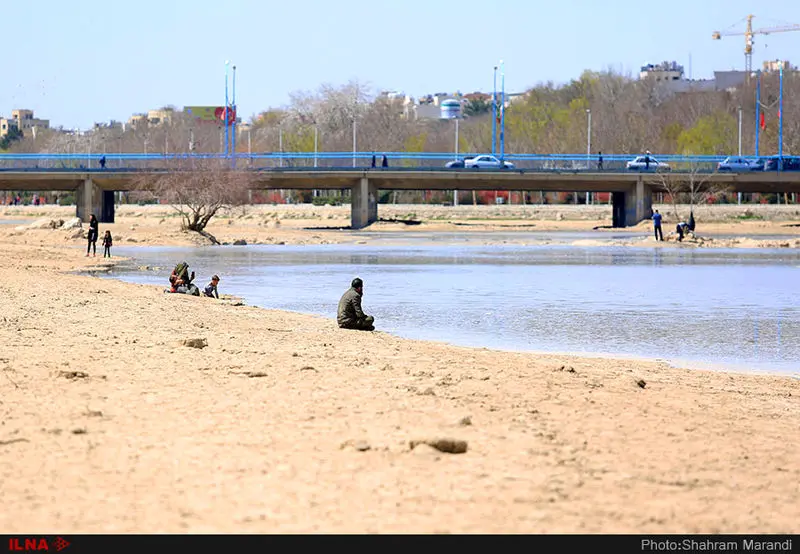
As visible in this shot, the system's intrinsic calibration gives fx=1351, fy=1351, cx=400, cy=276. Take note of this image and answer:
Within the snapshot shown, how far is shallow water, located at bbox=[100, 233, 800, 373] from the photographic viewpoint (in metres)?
21.5

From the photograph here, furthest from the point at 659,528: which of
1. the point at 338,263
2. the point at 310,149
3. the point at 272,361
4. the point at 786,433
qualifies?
the point at 310,149

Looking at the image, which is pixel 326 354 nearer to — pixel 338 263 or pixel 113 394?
pixel 113 394

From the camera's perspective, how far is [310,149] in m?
141

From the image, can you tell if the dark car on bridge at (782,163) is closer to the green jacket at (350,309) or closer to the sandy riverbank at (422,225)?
the sandy riverbank at (422,225)

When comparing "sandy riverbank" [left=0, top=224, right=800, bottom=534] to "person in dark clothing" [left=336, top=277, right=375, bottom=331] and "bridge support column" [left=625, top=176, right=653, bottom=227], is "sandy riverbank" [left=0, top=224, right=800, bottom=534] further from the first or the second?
"bridge support column" [left=625, top=176, right=653, bottom=227]

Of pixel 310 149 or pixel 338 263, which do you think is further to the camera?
pixel 310 149

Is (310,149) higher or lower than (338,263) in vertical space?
higher

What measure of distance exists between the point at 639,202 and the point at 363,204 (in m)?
17.5

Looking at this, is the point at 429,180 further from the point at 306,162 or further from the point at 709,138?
the point at 709,138

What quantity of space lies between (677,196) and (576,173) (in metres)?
18.8

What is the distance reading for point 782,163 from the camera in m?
87.9

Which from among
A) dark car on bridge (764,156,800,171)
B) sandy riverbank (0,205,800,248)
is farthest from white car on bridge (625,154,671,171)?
dark car on bridge (764,156,800,171)

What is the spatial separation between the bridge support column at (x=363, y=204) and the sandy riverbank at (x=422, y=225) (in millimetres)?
1252
